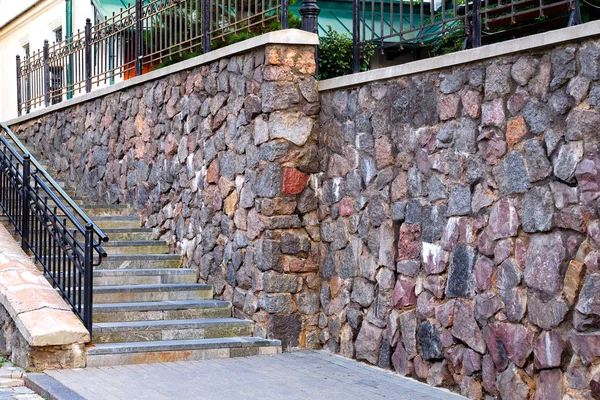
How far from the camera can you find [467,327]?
22.3ft

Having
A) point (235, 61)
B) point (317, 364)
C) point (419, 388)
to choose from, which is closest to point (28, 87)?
point (235, 61)

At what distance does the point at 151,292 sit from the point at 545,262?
171 inches

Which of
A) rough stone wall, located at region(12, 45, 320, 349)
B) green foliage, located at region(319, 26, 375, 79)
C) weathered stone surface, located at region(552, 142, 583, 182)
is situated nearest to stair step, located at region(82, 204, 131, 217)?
rough stone wall, located at region(12, 45, 320, 349)

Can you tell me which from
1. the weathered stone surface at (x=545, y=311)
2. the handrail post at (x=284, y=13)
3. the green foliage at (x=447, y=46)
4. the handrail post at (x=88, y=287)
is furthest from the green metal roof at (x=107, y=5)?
the weathered stone surface at (x=545, y=311)

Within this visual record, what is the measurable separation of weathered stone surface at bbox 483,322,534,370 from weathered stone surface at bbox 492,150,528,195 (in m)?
0.88

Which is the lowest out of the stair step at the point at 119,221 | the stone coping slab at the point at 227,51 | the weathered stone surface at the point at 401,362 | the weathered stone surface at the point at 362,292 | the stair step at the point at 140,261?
the weathered stone surface at the point at 401,362

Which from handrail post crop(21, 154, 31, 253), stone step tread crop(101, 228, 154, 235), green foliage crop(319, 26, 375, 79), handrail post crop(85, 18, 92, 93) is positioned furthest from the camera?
handrail post crop(85, 18, 92, 93)

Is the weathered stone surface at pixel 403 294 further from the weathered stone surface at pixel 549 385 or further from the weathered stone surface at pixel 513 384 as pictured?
the weathered stone surface at pixel 549 385

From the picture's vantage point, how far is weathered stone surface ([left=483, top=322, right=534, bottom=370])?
6254 millimetres

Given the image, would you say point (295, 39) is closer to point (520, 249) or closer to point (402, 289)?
point (402, 289)

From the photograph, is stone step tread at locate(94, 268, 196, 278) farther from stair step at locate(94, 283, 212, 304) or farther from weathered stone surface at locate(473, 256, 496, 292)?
weathered stone surface at locate(473, 256, 496, 292)

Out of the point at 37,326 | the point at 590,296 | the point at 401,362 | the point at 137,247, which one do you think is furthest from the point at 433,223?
the point at 137,247

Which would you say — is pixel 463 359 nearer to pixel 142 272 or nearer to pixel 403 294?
pixel 403 294

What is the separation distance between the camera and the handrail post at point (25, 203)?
936cm
